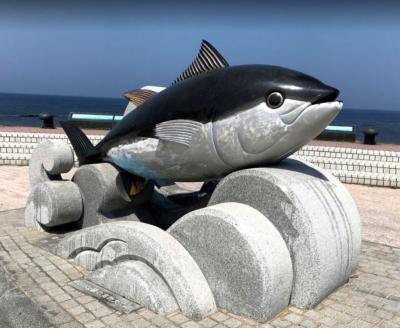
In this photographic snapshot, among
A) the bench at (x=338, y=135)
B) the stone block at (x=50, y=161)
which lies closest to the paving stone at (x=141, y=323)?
the stone block at (x=50, y=161)

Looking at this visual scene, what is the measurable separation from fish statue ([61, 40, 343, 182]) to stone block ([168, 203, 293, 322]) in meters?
0.73

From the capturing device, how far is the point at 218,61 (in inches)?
204

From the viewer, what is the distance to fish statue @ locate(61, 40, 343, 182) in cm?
430

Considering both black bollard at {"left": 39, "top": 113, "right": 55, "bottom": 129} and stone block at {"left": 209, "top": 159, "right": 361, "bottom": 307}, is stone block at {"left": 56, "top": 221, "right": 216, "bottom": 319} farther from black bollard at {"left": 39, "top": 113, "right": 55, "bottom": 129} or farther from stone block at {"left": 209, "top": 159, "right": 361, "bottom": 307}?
black bollard at {"left": 39, "top": 113, "right": 55, "bottom": 129}

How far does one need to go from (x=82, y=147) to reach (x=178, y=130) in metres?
1.98

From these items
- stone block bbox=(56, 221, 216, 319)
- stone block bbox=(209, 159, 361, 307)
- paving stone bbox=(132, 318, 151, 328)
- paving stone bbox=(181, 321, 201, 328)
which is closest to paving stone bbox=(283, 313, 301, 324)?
stone block bbox=(209, 159, 361, 307)

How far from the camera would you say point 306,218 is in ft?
13.4

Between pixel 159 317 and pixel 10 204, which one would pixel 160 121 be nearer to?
pixel 159 317

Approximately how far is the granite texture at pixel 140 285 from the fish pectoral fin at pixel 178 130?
1.47 metres

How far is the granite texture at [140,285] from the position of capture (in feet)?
12.7

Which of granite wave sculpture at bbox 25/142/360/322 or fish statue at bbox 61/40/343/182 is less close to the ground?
fish statue at bbox 61/40/343/182

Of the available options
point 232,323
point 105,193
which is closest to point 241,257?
point 232,323

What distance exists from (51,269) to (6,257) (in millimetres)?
787

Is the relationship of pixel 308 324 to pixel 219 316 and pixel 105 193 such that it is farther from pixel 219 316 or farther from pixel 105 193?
pixel 105 193
